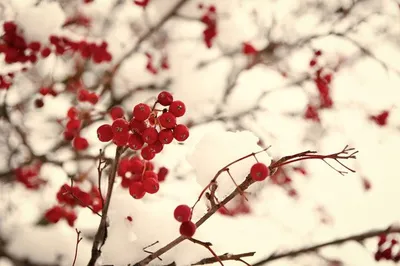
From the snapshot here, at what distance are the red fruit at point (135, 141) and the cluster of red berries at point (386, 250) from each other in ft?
6.46

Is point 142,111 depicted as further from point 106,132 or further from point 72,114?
point 72,114

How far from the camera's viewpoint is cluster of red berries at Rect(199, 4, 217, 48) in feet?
13.5

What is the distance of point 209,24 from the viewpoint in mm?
4141

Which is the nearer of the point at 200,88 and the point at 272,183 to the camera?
the point at 272,183

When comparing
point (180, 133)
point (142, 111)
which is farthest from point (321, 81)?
point (142, 111)

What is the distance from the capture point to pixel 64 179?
387 cm

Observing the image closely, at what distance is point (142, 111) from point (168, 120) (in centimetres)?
12

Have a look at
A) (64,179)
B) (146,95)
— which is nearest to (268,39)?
(146,95)

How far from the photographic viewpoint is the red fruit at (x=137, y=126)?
4.05ft

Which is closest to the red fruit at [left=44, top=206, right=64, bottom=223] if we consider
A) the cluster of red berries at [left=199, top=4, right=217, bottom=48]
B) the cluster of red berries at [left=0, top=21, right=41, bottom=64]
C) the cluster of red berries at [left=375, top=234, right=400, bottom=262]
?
the cluster of red berries at [left=0, top=21, right=41, bottom=64]

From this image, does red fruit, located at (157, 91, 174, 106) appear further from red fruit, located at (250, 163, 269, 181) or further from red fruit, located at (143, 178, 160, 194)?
red fruit, located at (250, 163, 269, 181)

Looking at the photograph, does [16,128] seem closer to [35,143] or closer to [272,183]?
[35,143]

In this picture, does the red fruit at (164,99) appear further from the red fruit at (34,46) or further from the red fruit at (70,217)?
the red fruit at (34,46)

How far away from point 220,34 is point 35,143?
2.72 metres
